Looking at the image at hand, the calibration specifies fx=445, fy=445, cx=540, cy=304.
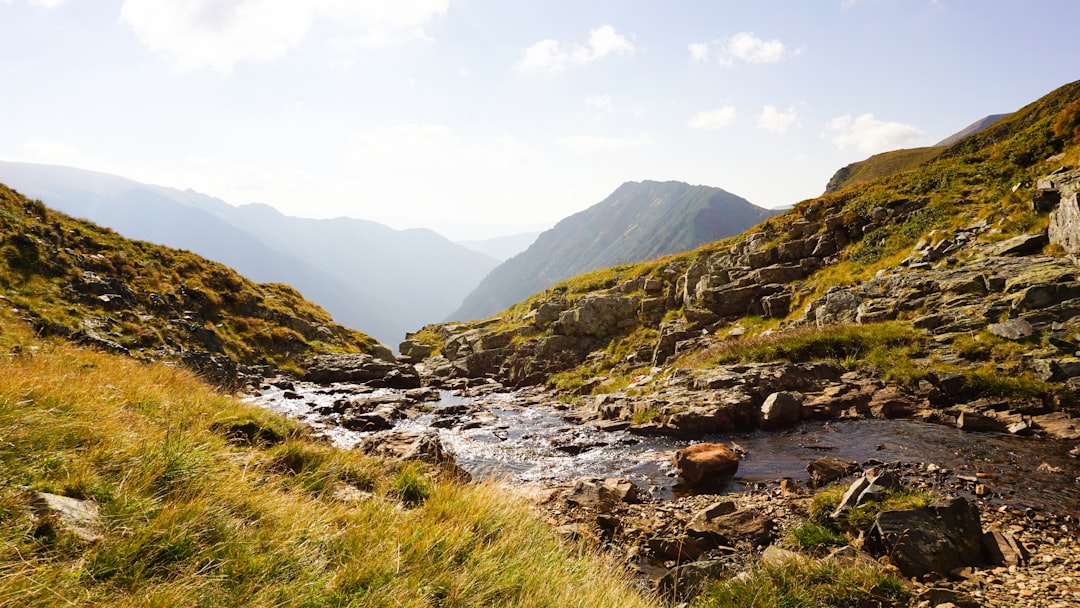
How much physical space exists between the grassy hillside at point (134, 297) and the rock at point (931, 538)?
33012 millimetres

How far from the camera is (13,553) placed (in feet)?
9.84

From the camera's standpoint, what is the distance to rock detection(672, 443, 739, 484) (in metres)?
14.1

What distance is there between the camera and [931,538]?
7664mm

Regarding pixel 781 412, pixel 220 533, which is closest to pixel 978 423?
pixel 781 412

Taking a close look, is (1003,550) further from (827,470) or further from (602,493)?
(602,493)

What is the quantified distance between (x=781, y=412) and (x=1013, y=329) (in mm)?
9179

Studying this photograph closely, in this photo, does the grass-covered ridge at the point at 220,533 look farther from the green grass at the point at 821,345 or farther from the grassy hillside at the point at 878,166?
the grassy hillside at the point at 878,166

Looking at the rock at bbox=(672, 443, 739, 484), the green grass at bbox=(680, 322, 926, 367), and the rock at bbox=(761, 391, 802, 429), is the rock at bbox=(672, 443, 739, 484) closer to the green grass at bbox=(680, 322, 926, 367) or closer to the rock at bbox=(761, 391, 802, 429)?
the rock at bbox=(761, 391, 802, 429)

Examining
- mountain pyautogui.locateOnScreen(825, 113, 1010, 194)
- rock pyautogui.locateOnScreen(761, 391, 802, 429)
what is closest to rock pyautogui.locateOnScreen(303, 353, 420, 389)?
rock pyautogui.locateOnScreen(761, 391, 802, 429)

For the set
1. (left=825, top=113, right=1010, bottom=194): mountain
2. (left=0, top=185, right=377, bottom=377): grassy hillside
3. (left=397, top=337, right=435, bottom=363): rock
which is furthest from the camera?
(left=825, top=113, right=1010, bottom=194): mountain

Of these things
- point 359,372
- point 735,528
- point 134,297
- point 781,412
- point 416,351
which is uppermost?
point 134,297

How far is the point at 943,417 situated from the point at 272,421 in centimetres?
2167

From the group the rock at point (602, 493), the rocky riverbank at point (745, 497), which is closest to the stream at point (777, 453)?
the rocky riverbank at point (745, 497)

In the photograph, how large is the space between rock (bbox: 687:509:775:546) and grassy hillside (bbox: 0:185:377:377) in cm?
2996
